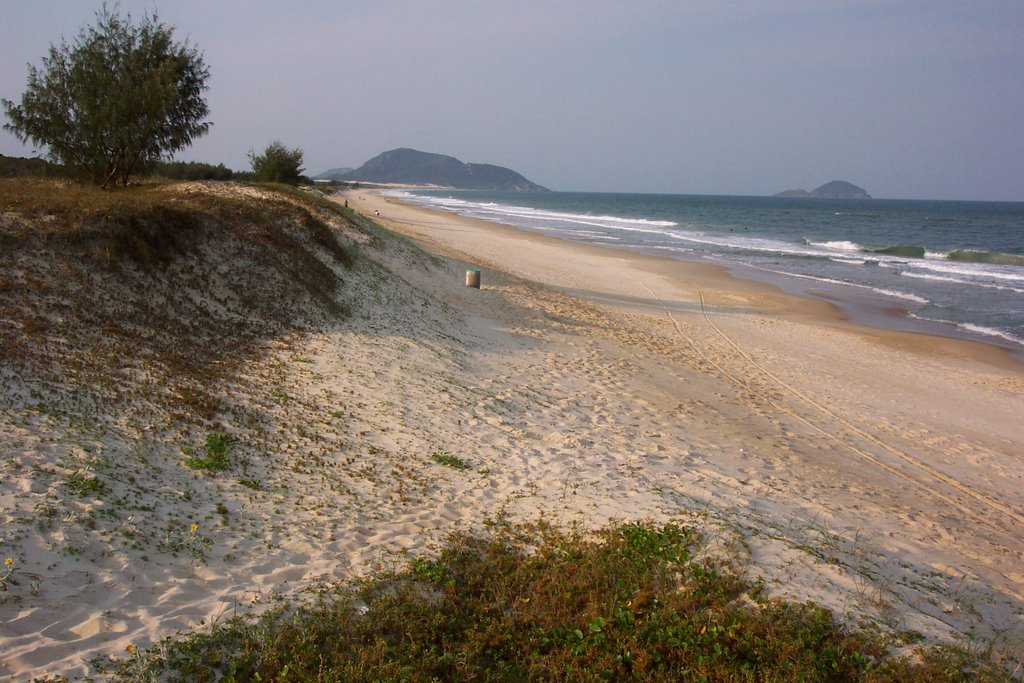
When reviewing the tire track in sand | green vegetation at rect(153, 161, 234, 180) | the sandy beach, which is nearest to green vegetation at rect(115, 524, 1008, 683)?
the sandy beach

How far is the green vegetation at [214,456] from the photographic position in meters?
6.50

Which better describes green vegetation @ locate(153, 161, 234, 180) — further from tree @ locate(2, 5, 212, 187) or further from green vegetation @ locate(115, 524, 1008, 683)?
green vegetation @ locate(115, 524, 1008, 683)

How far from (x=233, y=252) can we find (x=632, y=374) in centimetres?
808

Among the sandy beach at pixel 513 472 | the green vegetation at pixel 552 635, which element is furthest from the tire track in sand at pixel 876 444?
the green vegetation at pixel 552 635

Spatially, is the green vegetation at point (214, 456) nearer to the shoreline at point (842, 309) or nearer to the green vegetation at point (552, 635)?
the green vegetation at point (552, 635)

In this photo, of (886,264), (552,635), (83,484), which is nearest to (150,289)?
(83,484)

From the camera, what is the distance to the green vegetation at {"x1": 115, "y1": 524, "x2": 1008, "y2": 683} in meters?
4.11

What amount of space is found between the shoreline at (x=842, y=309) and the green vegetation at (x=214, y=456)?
16640 millimetres

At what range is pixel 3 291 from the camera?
875cm

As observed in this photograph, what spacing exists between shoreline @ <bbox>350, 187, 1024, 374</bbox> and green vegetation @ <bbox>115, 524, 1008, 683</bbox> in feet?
50.7

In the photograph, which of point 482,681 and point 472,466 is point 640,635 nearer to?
point 482,681

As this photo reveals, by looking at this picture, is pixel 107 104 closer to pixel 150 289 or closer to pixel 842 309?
pixel 150 289

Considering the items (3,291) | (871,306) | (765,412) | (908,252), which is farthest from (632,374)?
(908,252)

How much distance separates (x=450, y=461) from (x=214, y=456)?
2537mm
